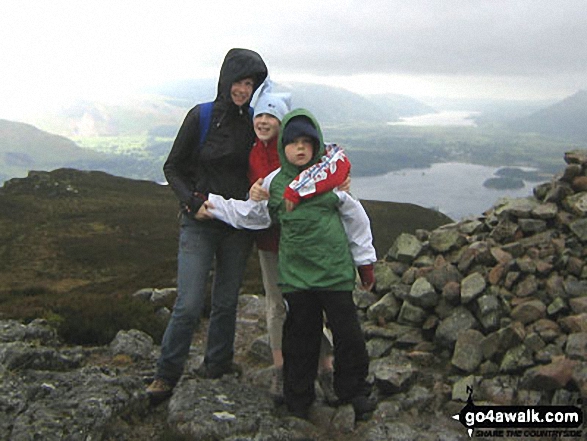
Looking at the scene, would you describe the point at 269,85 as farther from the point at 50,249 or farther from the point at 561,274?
the point at 50,249

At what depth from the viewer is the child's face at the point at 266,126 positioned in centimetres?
508

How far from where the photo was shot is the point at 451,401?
6246mm

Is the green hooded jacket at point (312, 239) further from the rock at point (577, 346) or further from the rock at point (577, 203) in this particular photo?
the rock at point (577, 203)

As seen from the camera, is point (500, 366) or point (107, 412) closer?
point (107, 412)

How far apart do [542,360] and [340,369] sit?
279cm

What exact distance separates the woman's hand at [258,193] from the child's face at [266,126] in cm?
48

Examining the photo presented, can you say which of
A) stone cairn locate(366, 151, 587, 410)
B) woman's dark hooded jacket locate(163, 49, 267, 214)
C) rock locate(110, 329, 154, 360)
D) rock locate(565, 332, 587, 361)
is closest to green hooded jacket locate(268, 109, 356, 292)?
woman's dark hooded jacket locate(163, 49, 267, 214)

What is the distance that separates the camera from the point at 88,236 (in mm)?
44906

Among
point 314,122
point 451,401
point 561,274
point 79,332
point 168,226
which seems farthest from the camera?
point 168,226

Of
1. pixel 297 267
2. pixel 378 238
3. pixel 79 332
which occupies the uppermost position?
pixel 297 267

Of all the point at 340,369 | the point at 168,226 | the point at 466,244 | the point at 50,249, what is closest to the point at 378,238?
the point at 168,226

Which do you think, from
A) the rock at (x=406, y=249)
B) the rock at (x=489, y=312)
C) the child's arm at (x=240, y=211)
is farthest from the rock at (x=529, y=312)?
the child's arm at (x=240, y=211)

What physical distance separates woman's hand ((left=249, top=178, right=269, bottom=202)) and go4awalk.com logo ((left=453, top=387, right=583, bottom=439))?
3536 mm

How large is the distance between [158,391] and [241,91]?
3.54 metres
